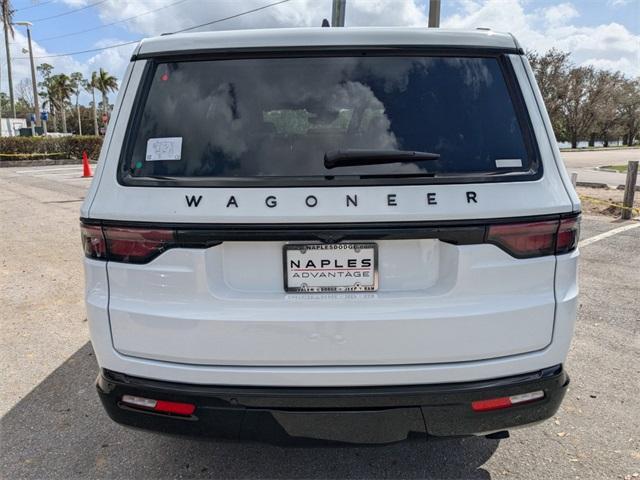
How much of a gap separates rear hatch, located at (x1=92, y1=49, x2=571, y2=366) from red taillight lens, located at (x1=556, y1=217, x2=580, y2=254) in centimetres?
3

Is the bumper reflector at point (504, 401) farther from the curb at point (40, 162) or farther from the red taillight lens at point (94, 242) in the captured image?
the curb at point (40, 162)

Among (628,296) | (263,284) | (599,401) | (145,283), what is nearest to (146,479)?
(145,283)

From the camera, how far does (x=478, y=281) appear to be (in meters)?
1.86

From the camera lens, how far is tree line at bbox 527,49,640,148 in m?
50.5

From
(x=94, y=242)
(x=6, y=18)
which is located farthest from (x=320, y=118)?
(x=6, y=18)

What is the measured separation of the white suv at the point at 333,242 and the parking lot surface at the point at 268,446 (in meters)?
0.37

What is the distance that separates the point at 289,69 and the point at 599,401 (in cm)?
280

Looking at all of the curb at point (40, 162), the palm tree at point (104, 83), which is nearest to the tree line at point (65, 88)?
the palm tree at point (104, 83)

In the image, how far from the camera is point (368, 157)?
189 centimetres

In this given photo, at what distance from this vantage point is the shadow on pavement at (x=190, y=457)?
2.47 metres

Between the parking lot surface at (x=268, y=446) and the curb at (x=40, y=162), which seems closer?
the parking lot surface at (x=268, y=446)

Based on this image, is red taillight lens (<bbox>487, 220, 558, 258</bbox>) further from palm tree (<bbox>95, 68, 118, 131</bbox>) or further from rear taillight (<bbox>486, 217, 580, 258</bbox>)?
palm tree (<bbox>95, 68, 118, 131</bbox>)

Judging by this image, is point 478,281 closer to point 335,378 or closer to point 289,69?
point 335,378

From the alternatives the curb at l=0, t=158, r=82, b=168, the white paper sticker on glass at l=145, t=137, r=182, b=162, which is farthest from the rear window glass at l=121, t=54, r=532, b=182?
A: the curb at l=0, t=158, r=82, b=168
